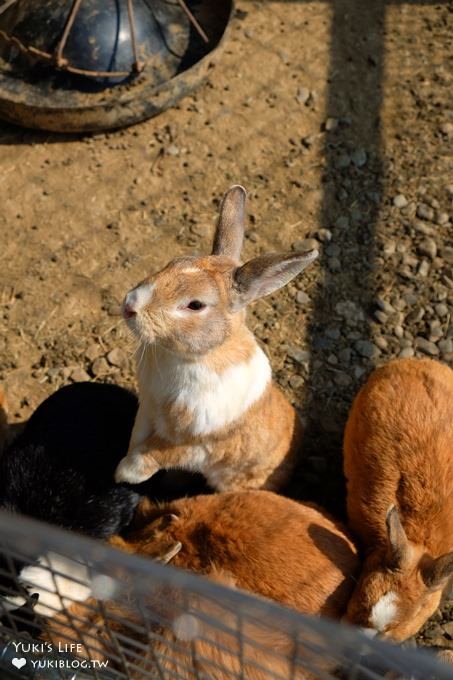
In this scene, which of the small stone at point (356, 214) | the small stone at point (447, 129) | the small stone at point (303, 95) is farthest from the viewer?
the small stone at point (303, 95)

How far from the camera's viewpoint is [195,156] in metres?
5.23

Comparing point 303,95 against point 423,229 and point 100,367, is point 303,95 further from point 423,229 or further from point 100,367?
point 100,367

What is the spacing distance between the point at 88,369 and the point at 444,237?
237 cm

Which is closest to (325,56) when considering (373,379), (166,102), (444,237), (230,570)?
(166,102)

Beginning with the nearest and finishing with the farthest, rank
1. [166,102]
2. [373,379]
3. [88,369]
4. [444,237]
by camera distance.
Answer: [373,379]
[88,369]
[444,237]
[166,102]

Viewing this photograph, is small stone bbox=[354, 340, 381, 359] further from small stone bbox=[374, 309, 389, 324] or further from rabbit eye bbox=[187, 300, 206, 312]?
rabbit eye bbox=[187, 300, 206, 312]

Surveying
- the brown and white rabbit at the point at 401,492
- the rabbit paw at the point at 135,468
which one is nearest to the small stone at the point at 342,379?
the brown and white rabbit at the point at 401,492

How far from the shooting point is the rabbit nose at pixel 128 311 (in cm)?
309

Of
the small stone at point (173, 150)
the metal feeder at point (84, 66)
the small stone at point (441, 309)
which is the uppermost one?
the metal feeder at point (84, 66)

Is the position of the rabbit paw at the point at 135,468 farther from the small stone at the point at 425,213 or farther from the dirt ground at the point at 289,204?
the small stone at the point at 425,213

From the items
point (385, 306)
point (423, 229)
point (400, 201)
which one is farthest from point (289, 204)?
point (385, 306)

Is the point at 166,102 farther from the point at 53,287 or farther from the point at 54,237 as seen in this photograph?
the point at 53,287

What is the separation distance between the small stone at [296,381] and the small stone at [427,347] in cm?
71

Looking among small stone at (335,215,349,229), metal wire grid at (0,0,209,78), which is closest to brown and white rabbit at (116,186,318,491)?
small stone at (335,215,349,229)
